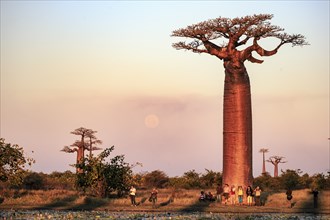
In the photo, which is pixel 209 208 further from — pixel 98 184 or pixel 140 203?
pixel 98 184

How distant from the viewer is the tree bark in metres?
37.9

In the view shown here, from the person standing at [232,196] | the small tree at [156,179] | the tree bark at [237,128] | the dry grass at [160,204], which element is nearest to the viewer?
the dry grass at [160,204]

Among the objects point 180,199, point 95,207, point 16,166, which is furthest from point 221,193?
point 16,166

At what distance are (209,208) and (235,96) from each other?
7.17 m

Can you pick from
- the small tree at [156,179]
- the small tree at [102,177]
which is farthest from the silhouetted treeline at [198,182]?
the small tree at [102,177]

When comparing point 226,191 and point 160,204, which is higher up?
point 226,191

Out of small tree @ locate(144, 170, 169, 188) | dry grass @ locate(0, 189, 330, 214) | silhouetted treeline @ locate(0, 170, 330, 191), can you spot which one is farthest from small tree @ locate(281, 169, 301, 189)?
dry grass @ locate(0, 189, 330, 214)

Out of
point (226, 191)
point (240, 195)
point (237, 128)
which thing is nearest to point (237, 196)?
point (240, 195)

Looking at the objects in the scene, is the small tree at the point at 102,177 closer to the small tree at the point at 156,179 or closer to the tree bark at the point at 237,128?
the tree bark at the point at 237,128

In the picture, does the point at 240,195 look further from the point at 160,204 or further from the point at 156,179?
the point at 156,179

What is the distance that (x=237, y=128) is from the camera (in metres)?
37.9

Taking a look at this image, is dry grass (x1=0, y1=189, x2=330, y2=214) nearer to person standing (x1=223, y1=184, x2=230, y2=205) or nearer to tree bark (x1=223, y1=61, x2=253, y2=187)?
person standing (x1=223, y1=184, x2=230, y2=205)

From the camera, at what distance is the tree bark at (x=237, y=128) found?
37.9 m

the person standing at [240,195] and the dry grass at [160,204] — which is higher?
the person standing at [240,195]
